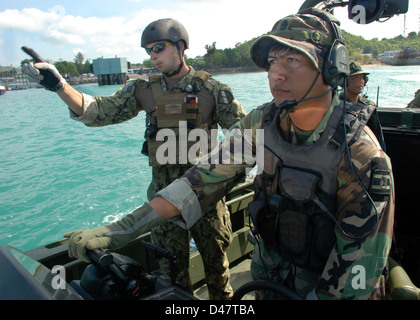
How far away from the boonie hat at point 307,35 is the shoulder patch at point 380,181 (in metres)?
0.43

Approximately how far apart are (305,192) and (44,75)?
1814 mm

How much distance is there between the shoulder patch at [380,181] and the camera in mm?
1157

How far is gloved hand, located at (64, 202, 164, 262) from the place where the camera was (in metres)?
1.24

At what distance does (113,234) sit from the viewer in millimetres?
1291

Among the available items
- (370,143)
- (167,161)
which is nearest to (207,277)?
(167,161)

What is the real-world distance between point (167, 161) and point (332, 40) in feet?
4.73

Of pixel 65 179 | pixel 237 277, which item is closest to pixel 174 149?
pixel 237 277

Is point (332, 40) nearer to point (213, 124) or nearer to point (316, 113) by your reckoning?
point (316, 113)

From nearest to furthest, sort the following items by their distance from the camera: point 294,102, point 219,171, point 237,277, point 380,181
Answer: point 380,181
point 294,102
point 219,171
point 237,277

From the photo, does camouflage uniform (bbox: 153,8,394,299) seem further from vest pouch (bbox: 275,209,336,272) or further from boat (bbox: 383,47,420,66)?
boat (bbox: 383,47,420,66)

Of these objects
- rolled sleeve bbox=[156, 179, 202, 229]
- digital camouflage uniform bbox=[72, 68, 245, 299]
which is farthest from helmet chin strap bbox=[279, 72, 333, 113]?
digital camouflage uniform bbox=[72, 68, 245, 299]

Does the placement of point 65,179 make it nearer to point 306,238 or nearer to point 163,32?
point 163,32

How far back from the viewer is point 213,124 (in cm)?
267

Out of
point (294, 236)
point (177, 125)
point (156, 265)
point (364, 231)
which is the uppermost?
point (177, 125)
